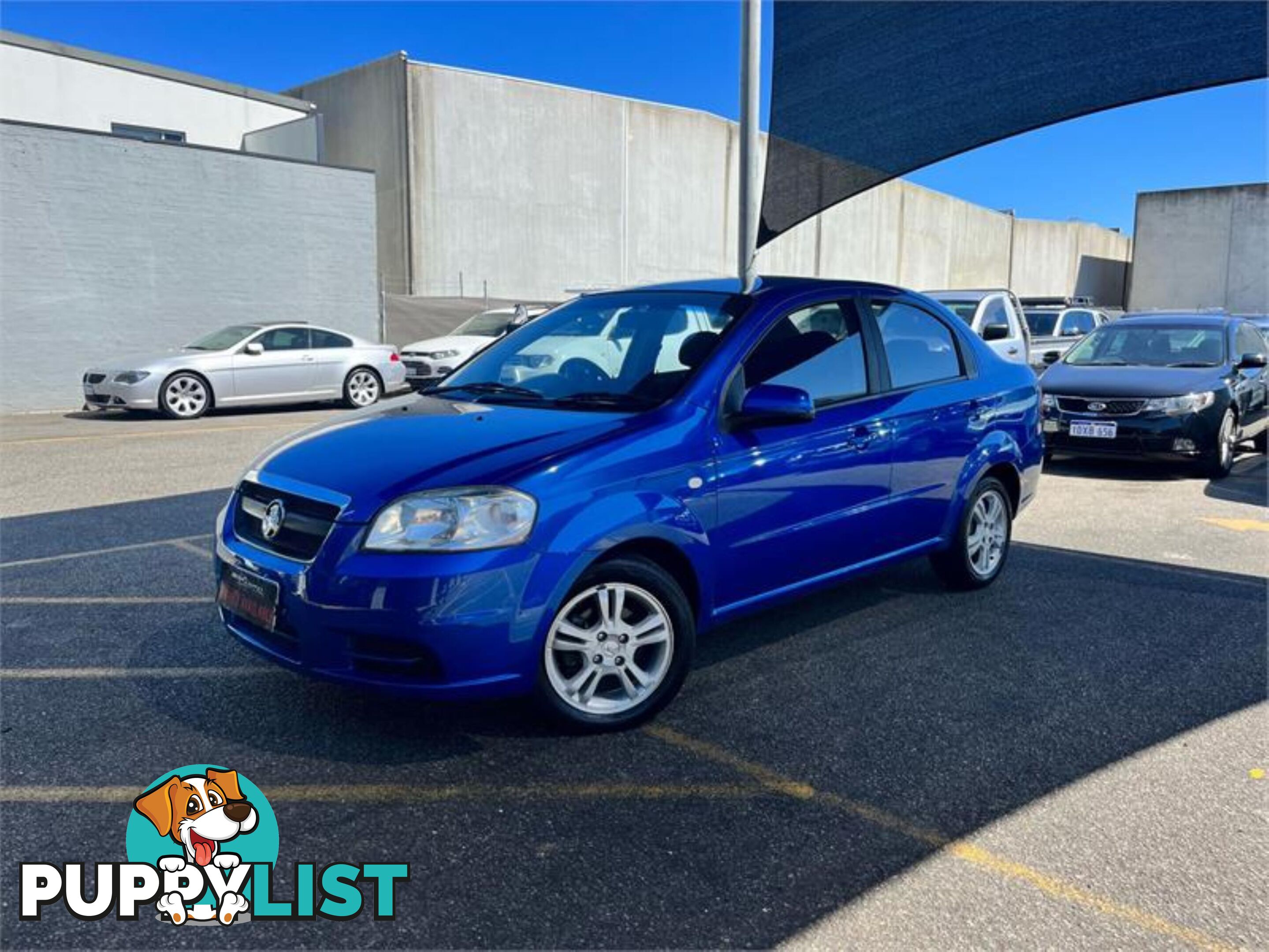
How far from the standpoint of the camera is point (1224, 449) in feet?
31.4

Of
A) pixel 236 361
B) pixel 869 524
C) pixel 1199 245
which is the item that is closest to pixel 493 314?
pixel 236 361

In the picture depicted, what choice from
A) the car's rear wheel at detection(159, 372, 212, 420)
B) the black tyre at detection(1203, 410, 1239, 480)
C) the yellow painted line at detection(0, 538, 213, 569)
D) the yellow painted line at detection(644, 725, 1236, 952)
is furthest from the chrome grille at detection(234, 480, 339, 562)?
the car's rear wheel at detection(159, 372, 212, 420)

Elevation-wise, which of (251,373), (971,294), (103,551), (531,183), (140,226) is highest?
(531,183)

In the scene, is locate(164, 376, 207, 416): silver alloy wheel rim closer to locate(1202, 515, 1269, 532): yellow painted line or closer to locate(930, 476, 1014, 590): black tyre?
Result: locate(930, 476, 1014, 590): black tyre

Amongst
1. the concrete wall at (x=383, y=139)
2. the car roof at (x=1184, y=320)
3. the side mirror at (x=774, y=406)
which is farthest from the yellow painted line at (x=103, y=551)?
the concrete wall at (x=383, y=139)

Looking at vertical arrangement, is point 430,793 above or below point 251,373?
below

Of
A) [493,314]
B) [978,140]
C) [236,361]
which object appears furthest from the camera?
[493,314]

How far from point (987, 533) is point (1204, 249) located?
149ft

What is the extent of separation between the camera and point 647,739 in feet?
12.0

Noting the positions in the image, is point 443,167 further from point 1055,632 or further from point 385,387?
point 1055,632

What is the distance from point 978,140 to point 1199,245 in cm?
4353

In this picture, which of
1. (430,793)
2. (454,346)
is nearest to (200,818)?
(430,793)

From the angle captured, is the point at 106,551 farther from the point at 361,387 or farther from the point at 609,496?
the point at 361,387

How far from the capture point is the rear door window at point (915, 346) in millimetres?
4934
